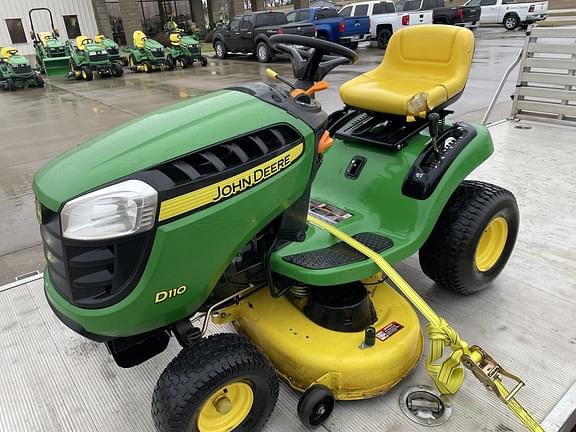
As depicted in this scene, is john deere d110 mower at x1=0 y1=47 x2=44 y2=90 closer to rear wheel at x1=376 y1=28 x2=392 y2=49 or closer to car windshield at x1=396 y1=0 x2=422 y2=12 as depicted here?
rear wheel at x1=376 y1=28 x2=392 y2=49

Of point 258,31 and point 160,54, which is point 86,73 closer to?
point 160,54

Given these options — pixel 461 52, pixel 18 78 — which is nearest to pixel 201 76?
pixel 18 78

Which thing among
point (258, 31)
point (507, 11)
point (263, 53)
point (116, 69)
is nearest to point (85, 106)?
point (116, 69)

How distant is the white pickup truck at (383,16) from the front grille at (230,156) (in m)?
13.4

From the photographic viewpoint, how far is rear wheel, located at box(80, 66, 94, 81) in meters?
11.5

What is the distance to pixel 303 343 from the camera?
166cm

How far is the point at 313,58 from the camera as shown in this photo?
170 centimetres

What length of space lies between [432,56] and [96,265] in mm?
1921

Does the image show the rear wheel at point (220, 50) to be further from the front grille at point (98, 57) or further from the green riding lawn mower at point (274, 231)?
the green riding lawn mower at point (274, 231)

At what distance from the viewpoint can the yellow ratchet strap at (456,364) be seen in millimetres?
1447

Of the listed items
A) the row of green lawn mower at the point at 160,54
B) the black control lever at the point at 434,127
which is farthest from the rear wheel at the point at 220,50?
the black control lever at the point at 434,127

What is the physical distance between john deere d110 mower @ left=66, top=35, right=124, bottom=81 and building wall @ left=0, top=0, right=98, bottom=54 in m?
8.94

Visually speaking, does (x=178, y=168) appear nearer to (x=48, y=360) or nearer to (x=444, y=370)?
(x=444, y=370)

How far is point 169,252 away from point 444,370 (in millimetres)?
978
